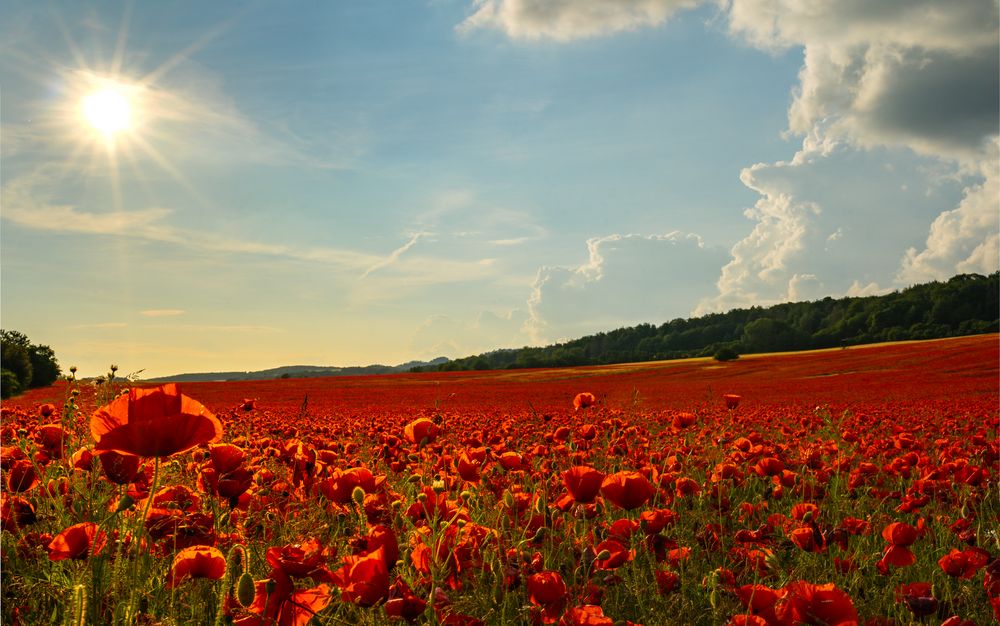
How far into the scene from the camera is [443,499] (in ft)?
8.43

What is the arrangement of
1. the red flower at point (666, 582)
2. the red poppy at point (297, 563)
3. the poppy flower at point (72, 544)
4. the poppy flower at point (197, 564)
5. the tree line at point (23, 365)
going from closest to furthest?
the red poppy at point (297, 563)
the poppy flower at point (197, 564)
the poppy flower at point (72, 544)
the red flower at point (666, 582)
the tree line at point (23, 365)

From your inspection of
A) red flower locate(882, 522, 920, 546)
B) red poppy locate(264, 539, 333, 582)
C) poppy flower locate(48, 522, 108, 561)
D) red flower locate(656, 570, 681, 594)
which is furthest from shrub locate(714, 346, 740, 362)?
red poppy locate(264, 539, 333, 582)

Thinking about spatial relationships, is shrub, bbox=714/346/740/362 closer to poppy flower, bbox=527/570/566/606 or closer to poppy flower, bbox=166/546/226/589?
poppy flower, bbox=527/570/566/606

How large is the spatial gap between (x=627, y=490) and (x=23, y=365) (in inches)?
1719

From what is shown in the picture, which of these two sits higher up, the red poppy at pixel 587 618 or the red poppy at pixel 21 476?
the red poppy at pixel 21 476

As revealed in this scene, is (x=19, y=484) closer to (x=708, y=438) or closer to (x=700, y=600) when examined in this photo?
(x=700, y=600)

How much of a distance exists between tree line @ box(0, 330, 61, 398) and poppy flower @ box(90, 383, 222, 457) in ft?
111

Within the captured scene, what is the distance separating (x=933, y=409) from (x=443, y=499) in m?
11.9

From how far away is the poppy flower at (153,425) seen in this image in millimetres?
1430


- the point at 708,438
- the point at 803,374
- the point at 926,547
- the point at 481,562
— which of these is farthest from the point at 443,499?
the point at 803,374

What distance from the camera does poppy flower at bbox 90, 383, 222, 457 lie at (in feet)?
4.69

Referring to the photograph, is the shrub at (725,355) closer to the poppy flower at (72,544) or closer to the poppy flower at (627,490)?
the poppy flower at (627,490)

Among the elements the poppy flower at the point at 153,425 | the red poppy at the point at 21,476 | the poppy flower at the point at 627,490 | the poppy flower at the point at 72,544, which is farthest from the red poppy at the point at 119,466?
the poppy flower at the point at 627,490

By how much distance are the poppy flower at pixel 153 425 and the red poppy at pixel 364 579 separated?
0.46 m
